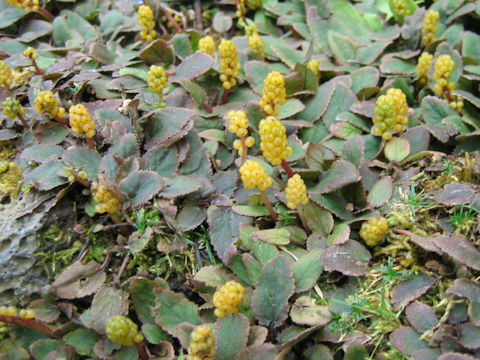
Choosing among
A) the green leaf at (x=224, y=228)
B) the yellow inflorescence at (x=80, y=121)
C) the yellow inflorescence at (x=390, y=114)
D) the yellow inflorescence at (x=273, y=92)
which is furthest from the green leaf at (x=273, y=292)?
the yellow inflorescence at (x=80, y=121)

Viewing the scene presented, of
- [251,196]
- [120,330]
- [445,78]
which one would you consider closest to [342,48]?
[445,78]

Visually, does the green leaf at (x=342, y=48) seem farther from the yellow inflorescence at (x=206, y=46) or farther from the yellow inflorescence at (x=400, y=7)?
the yellow inflorescence at (x=206, y=46)

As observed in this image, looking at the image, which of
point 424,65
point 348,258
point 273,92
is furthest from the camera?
point 424,65

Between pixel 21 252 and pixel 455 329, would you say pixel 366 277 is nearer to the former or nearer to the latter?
pixel 455 329

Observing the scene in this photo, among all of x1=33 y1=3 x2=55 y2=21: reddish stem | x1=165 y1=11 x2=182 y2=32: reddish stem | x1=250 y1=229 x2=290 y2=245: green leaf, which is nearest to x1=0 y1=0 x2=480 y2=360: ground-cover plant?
x1=250 y1=229 x2=290 y2=245: green leaf

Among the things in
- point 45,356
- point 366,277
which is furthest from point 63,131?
point 366,277

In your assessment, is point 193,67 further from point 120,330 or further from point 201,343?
point 201,343
